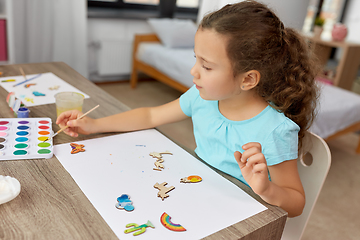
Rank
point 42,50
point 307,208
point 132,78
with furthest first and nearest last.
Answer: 1. point 132,78
2. point 42,50
3. point 307,208

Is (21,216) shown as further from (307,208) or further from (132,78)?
(132,78)

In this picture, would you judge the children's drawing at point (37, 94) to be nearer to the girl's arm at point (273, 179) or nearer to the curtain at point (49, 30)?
the girl's arm at point (273, 179)

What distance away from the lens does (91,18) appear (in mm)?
3010

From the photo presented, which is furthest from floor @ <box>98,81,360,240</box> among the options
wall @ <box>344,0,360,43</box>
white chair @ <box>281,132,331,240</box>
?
wall @ <box>344,0,360,43</box>

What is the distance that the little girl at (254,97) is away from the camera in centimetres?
75

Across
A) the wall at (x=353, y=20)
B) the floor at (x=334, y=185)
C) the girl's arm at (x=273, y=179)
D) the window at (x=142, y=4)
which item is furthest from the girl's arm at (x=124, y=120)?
the wall at (x=353, y=20)

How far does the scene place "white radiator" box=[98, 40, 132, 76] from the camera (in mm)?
3110

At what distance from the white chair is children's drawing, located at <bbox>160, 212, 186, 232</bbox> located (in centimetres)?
47

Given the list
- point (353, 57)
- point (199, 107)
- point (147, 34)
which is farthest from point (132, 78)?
point (199, 107)

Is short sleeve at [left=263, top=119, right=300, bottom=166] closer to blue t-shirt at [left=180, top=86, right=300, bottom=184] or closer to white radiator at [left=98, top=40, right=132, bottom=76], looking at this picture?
blue t-shirt at [left=180, top=86, right=300, bottom=184]

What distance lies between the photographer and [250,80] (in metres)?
0.80

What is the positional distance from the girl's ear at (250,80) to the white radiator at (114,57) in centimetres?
249

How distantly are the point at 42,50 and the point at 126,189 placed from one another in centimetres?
242

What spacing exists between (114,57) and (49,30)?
25.9 inches
